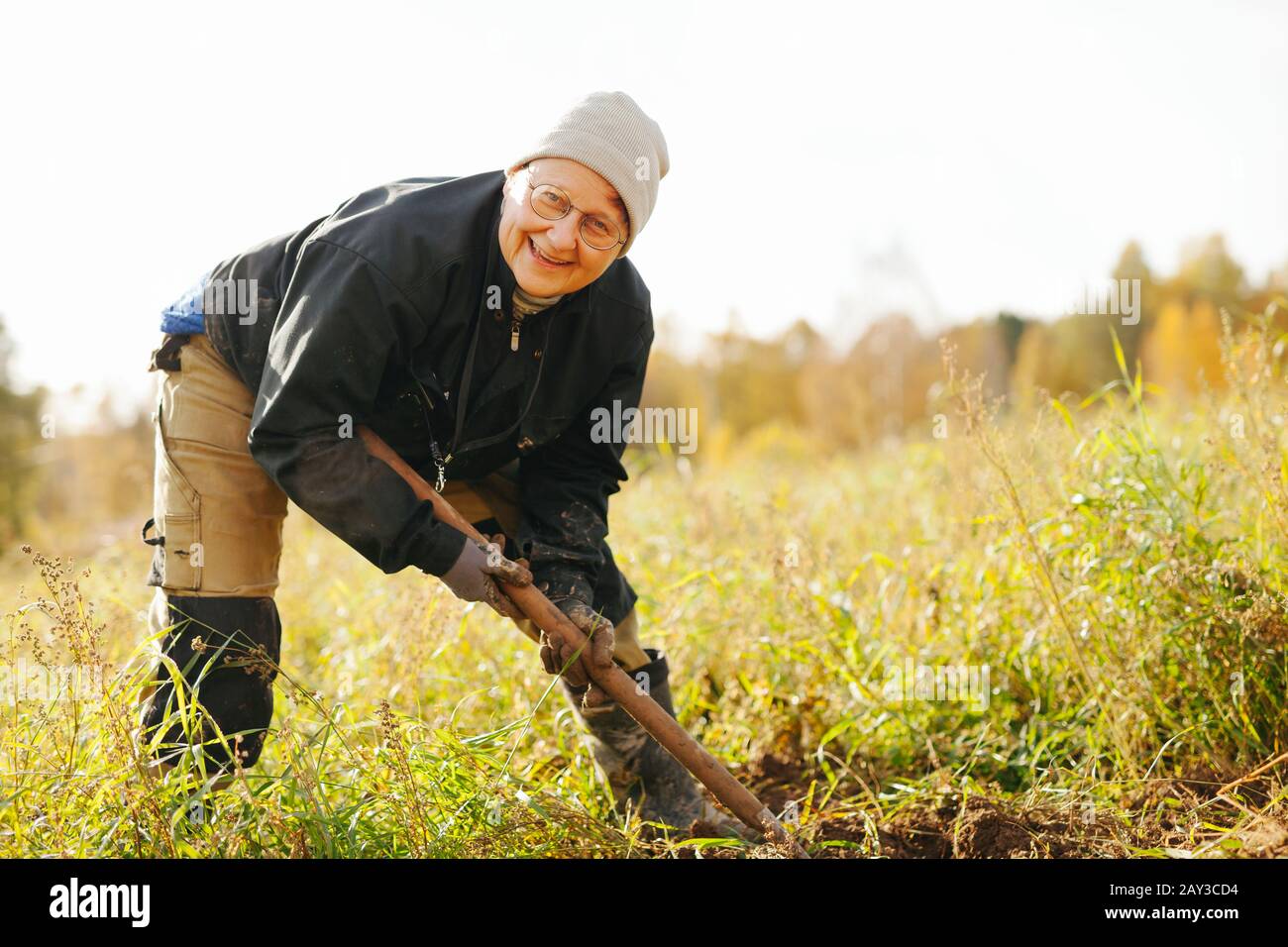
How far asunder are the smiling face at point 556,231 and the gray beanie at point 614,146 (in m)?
0.03

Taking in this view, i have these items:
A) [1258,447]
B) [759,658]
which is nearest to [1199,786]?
[1258,447]

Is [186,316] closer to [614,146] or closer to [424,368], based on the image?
[424,368]

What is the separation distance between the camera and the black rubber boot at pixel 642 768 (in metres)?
2.81

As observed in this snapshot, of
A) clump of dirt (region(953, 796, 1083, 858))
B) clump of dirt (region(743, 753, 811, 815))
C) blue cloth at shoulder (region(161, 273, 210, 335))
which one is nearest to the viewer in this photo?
clump of dirt (region(953, 796, 1083, 858))

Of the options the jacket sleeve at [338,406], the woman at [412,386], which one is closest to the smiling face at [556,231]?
the woman at [412,386]

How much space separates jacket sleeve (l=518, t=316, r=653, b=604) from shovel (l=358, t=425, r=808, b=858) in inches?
8.4

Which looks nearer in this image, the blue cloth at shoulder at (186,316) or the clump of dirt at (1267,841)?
the clump of dirt at (1267,841)

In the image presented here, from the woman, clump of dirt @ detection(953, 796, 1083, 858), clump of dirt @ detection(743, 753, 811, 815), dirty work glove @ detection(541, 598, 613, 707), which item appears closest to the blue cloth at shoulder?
the woman

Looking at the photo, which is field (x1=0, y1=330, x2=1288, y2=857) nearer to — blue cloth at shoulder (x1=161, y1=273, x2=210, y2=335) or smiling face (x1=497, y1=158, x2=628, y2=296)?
blue cloth at shoulder (x1=161, y1=273, x2=210, y2=335)

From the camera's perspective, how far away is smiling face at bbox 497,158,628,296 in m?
2.32

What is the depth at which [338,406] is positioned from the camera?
7.30ft

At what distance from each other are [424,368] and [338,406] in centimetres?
29

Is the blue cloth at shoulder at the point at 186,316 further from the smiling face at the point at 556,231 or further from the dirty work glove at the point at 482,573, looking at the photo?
the dirty work glove at the point at 482,573
